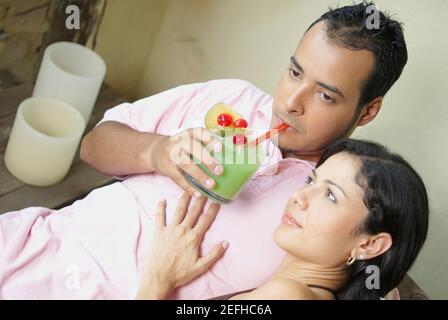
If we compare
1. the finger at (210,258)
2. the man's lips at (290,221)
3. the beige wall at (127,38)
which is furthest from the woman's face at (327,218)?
the beige wall at (127,38)

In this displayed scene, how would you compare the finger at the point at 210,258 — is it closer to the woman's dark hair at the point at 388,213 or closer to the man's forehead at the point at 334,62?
the woman's dark hair at the point at 388,213

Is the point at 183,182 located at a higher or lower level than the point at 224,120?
lower

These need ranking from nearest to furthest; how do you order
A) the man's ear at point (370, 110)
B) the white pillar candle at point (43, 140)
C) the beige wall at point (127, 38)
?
the man's ear at point (370, 110)
the white pillar candle at point (43, 140)
the beige wall at point (127, 38)

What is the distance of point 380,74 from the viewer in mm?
1034

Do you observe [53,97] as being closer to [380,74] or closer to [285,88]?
[285,88]

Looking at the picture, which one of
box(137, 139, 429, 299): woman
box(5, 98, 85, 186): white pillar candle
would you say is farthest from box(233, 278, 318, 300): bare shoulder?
box(5, 98, 85, 186): white pillar candle

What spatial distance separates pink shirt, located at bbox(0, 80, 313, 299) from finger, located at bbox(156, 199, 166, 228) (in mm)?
15

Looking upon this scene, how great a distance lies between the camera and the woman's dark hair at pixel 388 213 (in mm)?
873

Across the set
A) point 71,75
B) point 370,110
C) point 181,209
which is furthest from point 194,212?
point 71,75

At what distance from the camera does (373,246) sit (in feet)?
2.90

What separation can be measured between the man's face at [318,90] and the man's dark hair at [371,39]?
11 millimetres

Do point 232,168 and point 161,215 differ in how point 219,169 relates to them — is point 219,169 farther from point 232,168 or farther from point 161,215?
point 161,215

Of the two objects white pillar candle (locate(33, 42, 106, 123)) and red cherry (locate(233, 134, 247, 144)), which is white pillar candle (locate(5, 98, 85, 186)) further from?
red cherry (locate(233, 134, 247, 144))

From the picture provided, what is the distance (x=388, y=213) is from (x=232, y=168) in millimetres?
232
